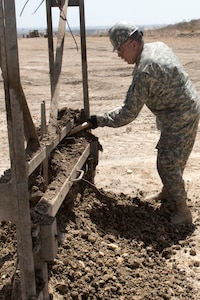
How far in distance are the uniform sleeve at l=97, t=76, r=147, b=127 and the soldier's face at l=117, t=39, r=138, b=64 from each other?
26 centimetres

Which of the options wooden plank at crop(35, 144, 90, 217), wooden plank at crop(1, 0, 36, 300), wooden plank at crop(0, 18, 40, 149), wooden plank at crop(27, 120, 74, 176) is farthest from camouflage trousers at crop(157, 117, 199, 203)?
wooden plank at crop(1, 0, 36, 300)

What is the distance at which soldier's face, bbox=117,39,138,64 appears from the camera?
471 cm

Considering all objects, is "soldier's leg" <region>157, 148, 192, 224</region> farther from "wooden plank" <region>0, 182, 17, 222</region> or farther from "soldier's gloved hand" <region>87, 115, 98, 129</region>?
"wooden plank" <region>0, 182, 17, 222</region>

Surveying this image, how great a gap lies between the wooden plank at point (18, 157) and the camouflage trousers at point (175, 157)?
2.28 metres

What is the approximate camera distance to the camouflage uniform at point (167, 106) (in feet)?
15.3

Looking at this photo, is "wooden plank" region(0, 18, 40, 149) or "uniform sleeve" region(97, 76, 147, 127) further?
"uniform sleeve" region(97, 76, 147, 127)

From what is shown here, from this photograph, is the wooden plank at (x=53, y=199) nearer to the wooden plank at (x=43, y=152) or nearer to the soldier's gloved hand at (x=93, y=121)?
the wooden plank at (x=43, y=152)

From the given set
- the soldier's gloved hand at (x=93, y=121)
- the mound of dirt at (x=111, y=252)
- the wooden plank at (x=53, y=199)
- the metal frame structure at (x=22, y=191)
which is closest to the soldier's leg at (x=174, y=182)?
the mound of dirt at (x=111, y=252)

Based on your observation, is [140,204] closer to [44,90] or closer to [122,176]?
[122,176]

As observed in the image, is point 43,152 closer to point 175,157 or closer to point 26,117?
point 26,117

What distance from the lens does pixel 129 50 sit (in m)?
4.74

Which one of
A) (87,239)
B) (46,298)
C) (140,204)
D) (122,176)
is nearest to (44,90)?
(122,176)

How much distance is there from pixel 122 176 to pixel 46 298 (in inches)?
137

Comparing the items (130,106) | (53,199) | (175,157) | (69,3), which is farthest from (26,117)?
(69,3)
